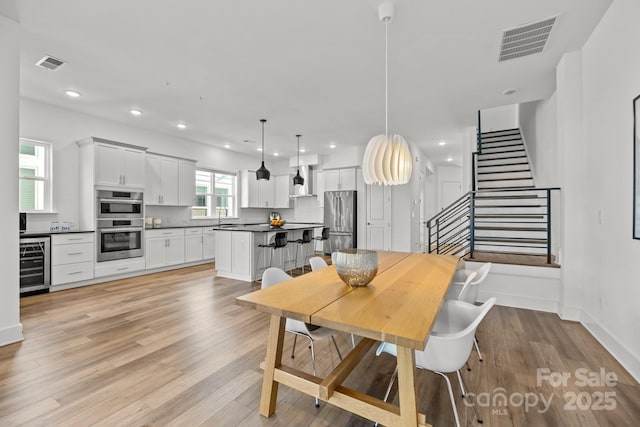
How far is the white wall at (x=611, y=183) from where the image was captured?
2.25m

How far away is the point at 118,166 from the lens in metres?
5.23

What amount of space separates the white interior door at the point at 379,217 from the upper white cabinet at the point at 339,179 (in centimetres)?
51

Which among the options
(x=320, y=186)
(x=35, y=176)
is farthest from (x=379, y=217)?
(x=35, y=176)

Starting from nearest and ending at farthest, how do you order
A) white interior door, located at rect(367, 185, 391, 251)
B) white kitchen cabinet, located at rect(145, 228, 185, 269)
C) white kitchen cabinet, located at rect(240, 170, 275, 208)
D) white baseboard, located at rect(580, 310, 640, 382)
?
1. white baseboard, located at rect(580, 310, 640, 382)
2. white kitchen cabinet, located at rect(145, 228, 185, 269)
3. white interior door, located at rect(367, 185, 391, 251)
4. white kitchen cabinet, located at rect(240, 170, 275, 208)

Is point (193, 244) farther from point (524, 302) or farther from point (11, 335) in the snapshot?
point (524, 302)

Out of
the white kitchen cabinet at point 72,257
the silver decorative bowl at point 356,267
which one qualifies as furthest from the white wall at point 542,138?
the white kitchen cabinet at point 72,257

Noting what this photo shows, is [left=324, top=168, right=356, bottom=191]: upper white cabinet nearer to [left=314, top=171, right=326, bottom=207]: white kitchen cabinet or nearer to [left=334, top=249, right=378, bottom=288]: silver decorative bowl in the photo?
[left=314, top=171, right=326, bottom=207]: white kitchen cabinet

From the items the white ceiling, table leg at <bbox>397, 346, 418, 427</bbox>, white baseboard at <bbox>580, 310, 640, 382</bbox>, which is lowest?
white baseboard at <bbox>580, 310, 640, 382</bbox>

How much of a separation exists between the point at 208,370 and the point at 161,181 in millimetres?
4987

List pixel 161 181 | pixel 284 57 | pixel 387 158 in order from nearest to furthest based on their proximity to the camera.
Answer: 1. pixel 387 158
2. pixel 284 57
3. pixel 161 181

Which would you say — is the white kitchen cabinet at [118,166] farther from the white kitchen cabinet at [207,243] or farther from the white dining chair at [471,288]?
the white dining chair at [471,288]

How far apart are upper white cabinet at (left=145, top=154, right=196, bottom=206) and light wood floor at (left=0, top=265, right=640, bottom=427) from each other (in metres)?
2.87

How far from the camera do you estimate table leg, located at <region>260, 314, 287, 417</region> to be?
1.75 metres

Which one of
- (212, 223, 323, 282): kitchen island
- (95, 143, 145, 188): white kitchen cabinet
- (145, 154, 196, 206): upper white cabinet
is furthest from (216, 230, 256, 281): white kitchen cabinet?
(95, 143, 145, 188): white kitchen cabinet
